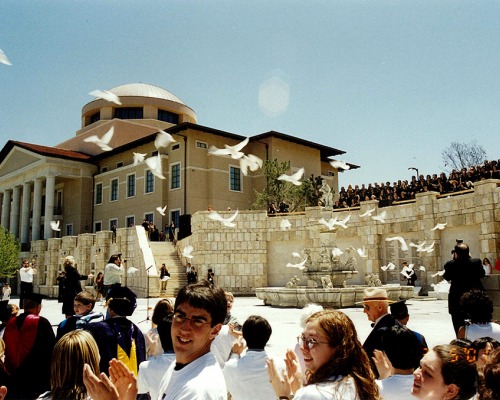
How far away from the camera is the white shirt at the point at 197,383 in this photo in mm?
2197

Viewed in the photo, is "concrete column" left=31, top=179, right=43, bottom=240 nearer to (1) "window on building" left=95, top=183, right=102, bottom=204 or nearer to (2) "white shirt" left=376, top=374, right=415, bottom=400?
(1) "window on building" left=95, top=183, right=102, bottom=204

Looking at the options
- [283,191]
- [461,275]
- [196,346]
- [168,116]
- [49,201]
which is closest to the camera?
[196,346]

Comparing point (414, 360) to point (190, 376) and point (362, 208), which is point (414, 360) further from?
point (362, 208)

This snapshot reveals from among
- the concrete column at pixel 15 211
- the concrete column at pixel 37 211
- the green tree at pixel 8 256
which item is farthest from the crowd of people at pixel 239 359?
the concrete column at pixel 15 211

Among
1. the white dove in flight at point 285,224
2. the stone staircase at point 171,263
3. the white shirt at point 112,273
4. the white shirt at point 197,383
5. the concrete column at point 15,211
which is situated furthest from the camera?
the concrete column at point 15,211

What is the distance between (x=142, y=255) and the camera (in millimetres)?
30750

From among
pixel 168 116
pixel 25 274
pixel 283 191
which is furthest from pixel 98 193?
pixel 25 274

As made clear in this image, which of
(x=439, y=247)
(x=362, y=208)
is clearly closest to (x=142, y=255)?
(x=362, y=208)

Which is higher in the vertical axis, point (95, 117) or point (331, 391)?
point (95, 117)

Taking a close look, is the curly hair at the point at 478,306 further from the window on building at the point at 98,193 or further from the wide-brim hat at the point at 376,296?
the window on building at the point at 98,193

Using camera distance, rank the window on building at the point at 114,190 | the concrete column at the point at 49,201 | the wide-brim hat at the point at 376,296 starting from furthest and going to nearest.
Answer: the window on building at the point at 114,190, the concrete column at the point at 49,201, the wide-brim hat at the point at 376,296

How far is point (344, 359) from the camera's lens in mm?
2453

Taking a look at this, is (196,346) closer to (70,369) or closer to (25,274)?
(70,369)

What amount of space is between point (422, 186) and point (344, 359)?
2782 centimetres
